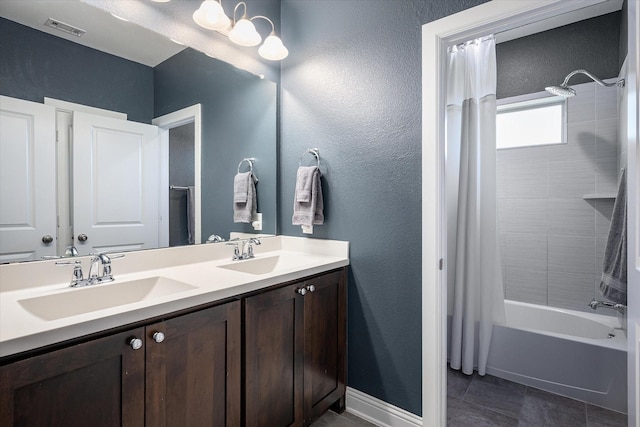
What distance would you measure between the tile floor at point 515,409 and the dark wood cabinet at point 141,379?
131cm

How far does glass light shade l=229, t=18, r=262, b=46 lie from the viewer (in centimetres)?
173

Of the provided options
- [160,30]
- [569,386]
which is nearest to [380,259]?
[569,386]

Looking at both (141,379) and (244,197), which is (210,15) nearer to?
(244,197)

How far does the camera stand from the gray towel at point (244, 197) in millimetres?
1946

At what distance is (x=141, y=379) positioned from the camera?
37.0 inches

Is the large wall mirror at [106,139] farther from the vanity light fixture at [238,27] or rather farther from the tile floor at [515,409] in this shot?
the tile floor at [515,409]

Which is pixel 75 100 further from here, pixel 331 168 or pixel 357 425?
pixel 357 425

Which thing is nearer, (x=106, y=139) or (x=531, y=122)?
(x=106, y=139)

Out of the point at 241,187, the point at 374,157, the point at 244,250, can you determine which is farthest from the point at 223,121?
the point at 374,157

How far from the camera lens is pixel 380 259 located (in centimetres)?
172

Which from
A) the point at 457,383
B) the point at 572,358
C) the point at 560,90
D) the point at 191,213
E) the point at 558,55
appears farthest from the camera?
the point at 558,55

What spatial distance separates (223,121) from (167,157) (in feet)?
1.42

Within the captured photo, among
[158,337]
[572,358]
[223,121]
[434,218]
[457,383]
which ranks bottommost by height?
[457,383]

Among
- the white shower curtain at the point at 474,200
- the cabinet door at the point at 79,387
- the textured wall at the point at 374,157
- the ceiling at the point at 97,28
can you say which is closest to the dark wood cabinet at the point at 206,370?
the cabinet door at the point at 79,387
